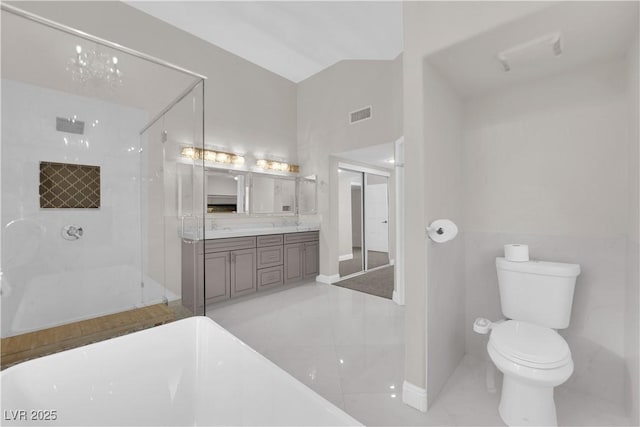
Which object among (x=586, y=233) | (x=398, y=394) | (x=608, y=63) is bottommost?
(x=398, y=394)

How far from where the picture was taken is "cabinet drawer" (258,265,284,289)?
3697 mm

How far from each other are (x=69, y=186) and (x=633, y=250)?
3920 mm

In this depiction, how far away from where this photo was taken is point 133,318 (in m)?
2.36

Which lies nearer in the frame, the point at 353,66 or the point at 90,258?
the point at 90,258

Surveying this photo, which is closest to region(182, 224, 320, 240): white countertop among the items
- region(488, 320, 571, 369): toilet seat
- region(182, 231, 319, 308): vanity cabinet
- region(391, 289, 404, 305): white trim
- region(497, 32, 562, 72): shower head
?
region(182, 231, 319, 308): vanity cabinet

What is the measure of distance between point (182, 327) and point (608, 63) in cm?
284

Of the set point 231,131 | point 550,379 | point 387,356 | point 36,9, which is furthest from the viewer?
point 231,131

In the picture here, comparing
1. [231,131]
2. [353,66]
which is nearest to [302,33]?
[353,66]

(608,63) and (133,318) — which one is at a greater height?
(608,63)

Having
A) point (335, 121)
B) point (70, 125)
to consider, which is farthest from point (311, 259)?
point (70, 125)

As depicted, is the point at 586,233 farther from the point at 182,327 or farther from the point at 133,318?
the point at 133,318

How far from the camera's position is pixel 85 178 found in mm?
2502

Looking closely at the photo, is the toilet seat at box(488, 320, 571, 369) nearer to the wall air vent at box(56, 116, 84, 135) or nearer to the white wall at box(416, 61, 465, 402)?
the white wall at box(416, 61, 465, 402)

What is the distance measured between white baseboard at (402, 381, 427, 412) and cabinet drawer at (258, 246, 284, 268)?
245 cm
